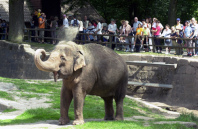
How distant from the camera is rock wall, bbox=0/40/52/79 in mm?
22984

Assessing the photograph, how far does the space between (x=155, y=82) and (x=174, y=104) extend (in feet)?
5.26

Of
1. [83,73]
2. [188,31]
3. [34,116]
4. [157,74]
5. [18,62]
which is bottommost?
[157,74]

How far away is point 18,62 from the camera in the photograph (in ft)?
78.3

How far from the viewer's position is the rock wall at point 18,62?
75.4 ft

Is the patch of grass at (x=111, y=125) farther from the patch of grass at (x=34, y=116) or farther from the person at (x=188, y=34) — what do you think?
the person at (x=188, y=34)

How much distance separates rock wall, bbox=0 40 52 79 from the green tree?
3.39ft

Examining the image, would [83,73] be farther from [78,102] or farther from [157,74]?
[157,74]

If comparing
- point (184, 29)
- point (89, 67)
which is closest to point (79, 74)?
point (89, 67)

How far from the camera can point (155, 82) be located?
2095cm

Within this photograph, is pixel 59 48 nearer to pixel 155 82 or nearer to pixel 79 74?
pixel 79 74

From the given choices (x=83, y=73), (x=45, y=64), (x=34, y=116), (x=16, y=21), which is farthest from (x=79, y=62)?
(x=16, y=21)

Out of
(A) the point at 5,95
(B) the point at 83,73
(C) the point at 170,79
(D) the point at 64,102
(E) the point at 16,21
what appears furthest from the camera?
(E) the point at 16,21

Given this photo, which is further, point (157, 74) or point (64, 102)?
point (157, 74)

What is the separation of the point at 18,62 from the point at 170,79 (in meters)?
8.21
